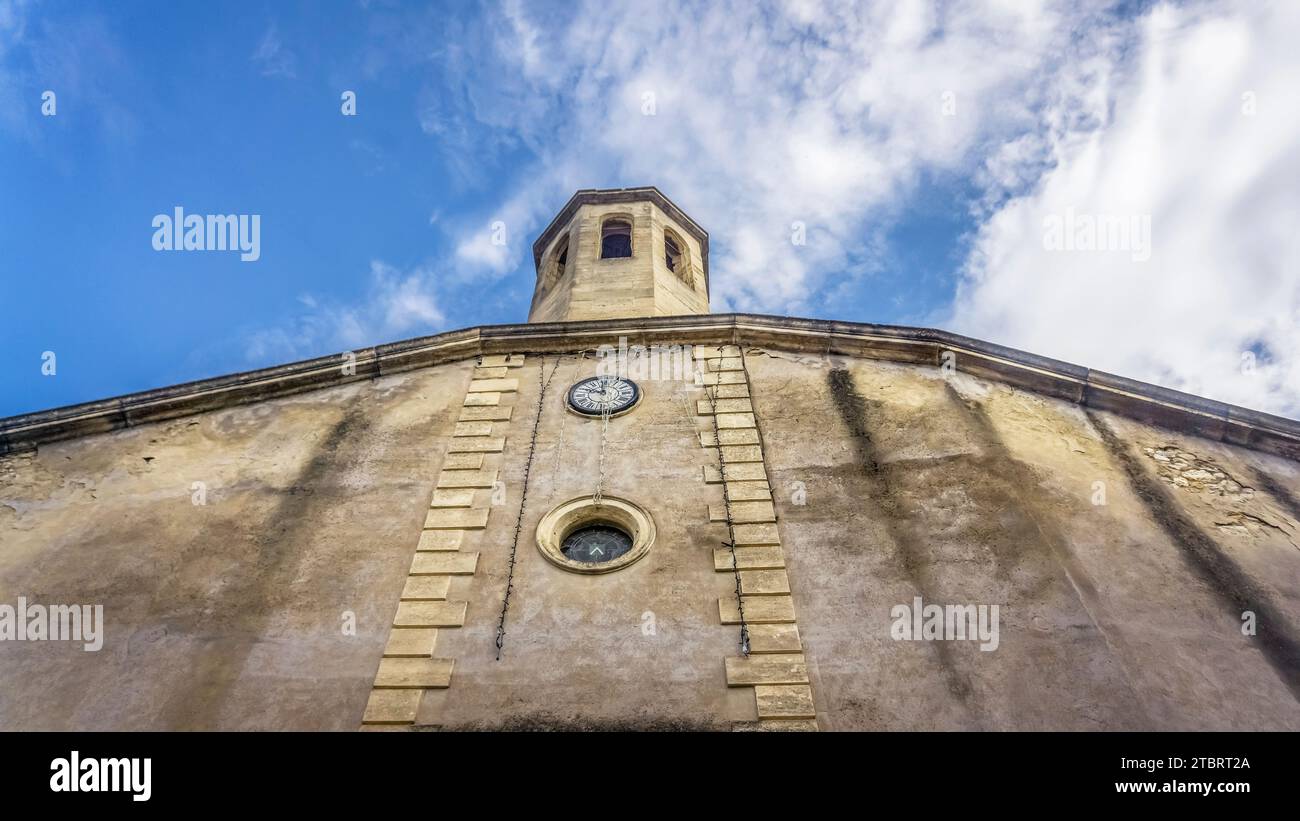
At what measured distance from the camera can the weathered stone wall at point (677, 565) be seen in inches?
277

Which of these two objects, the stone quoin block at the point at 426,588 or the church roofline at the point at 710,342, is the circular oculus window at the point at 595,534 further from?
the church roofline at the point at 710,342

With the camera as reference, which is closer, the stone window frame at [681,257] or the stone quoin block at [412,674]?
the stone quoin block at [412,674]

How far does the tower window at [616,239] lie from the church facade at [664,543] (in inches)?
262

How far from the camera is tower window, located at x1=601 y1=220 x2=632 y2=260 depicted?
18244 mm

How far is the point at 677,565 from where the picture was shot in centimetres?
837

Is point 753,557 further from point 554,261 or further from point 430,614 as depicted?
point 554,261

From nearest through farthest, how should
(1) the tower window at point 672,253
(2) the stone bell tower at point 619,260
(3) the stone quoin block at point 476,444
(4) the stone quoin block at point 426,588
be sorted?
1. (4) the stone quoin block at point 426,588
2. (3) the stone quoin block at point 476,444
3. (2) the stone bell tower at point 619,260
4. (1) the tower window at point 672,253

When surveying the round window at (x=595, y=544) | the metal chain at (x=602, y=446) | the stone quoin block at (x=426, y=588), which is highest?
the metal chain at (x=602, y=446)

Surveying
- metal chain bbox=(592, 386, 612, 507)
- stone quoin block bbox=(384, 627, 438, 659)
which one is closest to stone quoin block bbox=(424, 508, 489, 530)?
metal chain bbox=(592, 386, 612, 507)

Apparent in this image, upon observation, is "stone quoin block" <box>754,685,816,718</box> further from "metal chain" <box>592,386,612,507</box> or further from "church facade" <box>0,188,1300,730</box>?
"metal chain" <box>592,386,612,507</box>

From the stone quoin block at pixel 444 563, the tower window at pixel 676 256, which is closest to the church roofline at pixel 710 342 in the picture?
the stone quoin block at pixel 444 563

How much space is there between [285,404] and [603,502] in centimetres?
493

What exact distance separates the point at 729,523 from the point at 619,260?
891 centimetres

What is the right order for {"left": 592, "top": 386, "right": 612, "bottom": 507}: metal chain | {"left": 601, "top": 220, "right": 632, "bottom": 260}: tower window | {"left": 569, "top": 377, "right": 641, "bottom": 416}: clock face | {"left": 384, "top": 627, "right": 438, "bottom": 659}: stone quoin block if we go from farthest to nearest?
1. {"left": 601, "top": 220, "right": 632, "bottom": 260}: tower window
2. {"left": 569, "top": 377, "right": 641, "bottom": 416}: clock face
3. {"left": 592, "top": 386, "right": 612, "bottom": 507}: metal chain
4. {"left": 384, "top": 627, "right": 438, "bottom": 659}: stone quoin block
